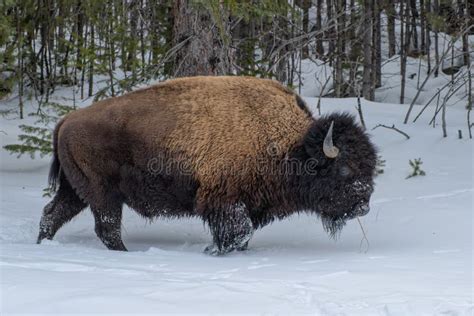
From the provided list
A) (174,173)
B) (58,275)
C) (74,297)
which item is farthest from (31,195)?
(74,297)

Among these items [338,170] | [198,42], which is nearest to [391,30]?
[198,42]

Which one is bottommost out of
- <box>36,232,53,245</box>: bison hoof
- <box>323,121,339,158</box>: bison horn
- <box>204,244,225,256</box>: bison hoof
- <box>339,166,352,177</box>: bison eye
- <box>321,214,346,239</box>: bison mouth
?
<box>204,244,225,256</box>: bison hoof

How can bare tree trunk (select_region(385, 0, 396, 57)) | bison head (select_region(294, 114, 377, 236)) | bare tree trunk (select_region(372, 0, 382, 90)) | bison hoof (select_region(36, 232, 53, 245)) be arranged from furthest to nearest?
bare tree trunk (select_region(385, 0, 396, 57))
bare tree trunk (select_region(372, 0, 382, 90))
bison hoof (select_region(36, 232, 53, 245))
bison head (select_region(294, 114, 377, 236))

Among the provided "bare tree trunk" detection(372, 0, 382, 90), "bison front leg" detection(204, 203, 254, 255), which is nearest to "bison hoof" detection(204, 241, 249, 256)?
"bison front leg" detection(204, 203, 254, 255)

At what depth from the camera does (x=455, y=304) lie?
405 cm

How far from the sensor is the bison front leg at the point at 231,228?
20.9ft

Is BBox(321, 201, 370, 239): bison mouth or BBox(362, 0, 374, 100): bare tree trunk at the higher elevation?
BBox(362, 0, 374, 100): bare tree trunk

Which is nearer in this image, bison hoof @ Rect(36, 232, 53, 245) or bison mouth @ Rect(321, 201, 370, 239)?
bison mouth @ Rect(321, 201, 370, 239)

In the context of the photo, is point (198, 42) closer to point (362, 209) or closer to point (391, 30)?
point (362, 209)

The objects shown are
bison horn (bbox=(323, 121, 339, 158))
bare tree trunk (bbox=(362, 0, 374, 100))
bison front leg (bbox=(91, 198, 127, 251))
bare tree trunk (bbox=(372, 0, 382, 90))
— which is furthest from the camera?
bare tree trunk (bbox=(372, 0, 382, 90))

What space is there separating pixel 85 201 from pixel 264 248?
178 cm

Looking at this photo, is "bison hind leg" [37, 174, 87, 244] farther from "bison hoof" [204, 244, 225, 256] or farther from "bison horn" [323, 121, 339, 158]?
"bison horn" [323, 121, 339, 158]

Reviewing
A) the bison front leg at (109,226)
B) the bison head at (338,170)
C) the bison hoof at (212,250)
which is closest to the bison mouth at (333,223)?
the bison head at (338,170)

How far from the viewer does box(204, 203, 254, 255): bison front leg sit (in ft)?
20.9
